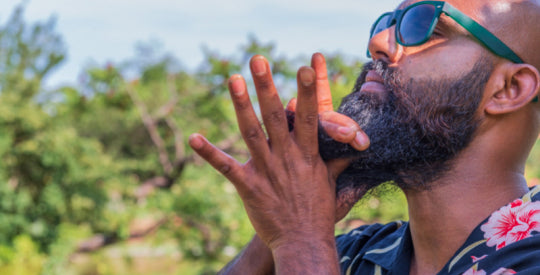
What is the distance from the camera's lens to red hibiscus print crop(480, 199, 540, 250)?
52.7 inches

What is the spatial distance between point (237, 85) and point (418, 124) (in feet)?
2.04

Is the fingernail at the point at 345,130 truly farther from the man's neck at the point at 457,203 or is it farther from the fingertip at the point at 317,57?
the man's neck at the point at 457,203

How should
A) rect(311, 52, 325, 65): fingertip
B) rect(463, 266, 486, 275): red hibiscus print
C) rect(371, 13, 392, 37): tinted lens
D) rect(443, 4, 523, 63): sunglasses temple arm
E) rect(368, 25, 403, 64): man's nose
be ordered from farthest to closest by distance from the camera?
rect(371, 13, 392, 37): tinted lens
rect(368, 25, 403, 64): man's nose
rect(443, 4, 523, 63): sunglasses temple arm
rect(311, 52, 325, 65): fingertip
rect(463, 266, 486, 275): red hibiscus print

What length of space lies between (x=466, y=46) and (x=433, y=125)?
25 cm

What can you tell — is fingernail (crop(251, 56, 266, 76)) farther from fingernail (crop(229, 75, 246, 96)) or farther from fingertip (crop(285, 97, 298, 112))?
fingertip (crop(285, 97, 298, 112))

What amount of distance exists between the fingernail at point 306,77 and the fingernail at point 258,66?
0.27 ft

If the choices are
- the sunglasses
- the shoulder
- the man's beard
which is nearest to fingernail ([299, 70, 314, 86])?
the man's beard

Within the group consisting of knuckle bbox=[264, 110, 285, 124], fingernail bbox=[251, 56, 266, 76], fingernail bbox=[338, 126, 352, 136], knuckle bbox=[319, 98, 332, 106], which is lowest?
fingernail bbox=[338, 126, 352, 136]

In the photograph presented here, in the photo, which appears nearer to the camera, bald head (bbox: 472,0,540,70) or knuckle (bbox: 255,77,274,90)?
knuckle (bbox: 255,77,274,90)

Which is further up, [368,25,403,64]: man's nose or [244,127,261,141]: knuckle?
[368,25,403,64]: man's nose

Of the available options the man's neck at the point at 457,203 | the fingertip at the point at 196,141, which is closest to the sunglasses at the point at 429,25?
the man's neck at the point at 457,203

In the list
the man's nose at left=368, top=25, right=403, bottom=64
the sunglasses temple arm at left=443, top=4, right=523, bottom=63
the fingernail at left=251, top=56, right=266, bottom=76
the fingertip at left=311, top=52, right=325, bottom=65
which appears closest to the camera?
the fingernail at left=251, top=56, right=266, bottom=76

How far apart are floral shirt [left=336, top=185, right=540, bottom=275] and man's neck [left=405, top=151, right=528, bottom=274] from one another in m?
0.06

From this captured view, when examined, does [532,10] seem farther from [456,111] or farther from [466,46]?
[456,111]
